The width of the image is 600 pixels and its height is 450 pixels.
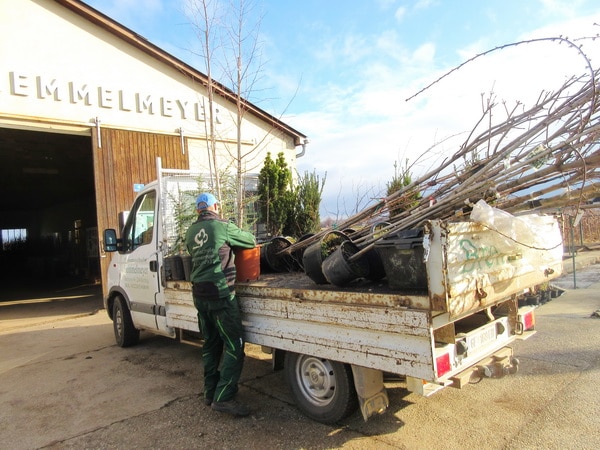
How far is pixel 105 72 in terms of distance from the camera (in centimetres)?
1009

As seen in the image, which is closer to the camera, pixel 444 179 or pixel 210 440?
pixel 210 440

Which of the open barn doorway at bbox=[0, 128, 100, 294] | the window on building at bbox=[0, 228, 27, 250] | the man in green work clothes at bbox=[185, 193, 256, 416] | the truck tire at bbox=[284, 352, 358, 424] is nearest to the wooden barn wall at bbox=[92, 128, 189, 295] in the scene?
the open barn doorway at bbox=[0, 128, 100, 294]

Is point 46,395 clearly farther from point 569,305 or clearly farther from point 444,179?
point 569,305

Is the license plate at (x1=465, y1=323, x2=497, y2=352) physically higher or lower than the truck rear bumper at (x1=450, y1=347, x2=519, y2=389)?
higher

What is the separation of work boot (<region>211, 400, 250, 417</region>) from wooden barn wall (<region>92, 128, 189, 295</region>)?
7.10 metres

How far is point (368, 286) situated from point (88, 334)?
262 inches

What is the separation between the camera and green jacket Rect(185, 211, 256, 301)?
12.4 ft

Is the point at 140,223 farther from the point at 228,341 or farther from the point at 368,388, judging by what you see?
the point at 368,388

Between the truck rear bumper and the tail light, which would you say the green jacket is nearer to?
the truck rear bumper

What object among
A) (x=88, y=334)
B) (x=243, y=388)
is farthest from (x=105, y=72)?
(x=243, y=388)

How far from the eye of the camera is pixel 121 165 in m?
10.5

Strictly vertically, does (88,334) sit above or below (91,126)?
below

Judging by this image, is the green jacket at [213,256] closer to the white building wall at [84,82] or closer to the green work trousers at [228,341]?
the green work trousers at [228,341]

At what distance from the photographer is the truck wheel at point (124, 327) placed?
6.42 m
